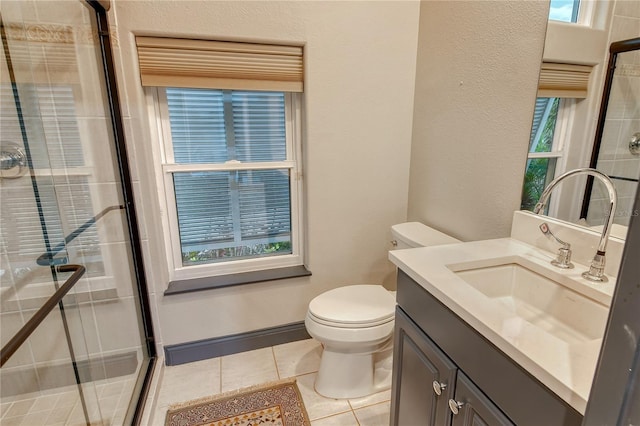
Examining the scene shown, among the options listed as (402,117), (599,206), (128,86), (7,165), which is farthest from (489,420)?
(128,86)

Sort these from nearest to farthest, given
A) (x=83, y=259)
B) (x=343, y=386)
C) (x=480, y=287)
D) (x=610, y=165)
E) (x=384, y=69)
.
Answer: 1. (x=610, y=165)
2. (x=480, y=287)
3. (x=83, y=259)
4. (x=343, y=386)
5. (x=384, y=69)

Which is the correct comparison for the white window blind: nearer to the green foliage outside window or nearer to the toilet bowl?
the toilet bowl

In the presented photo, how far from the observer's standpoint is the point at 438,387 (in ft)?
3.18

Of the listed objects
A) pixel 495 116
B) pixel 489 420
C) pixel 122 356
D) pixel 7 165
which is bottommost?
pixel 122 356

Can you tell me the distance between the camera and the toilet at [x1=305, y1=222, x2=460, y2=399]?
1.54 m

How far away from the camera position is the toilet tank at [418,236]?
166 centimetres

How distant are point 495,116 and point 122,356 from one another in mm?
2089

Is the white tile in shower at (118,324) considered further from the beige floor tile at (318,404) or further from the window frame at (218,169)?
the beige floor tile at (318,404)

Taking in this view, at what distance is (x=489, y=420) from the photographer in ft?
2.58

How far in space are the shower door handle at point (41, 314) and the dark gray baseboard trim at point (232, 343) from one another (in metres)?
0.78

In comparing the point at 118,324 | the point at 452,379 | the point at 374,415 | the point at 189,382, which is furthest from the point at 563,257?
the point at 118,324

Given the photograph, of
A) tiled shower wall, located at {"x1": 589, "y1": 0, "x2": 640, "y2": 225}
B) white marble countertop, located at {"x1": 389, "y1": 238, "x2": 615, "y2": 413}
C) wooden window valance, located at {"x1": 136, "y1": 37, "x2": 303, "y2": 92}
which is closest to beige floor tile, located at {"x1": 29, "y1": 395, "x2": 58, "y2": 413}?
wooden window valance, located at {"x1": 136, "y1": 37, "x2": 303, "y2": 92}

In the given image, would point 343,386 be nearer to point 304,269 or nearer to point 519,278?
point 304,269

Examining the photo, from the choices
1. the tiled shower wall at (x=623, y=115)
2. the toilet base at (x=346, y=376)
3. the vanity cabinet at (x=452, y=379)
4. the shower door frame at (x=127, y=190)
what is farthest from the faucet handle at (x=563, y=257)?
the shower door frame at (x=127, y=190)
